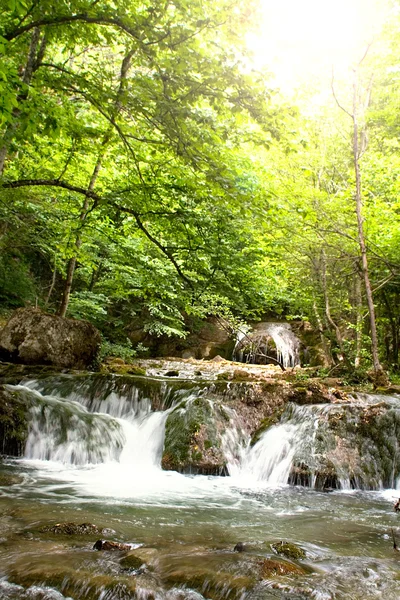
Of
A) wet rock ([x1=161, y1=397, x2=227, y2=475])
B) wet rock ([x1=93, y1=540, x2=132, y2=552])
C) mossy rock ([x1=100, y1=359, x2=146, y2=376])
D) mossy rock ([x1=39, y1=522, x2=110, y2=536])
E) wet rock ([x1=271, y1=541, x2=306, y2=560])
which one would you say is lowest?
mossy rock ([x1=39, y1=522, x2=110, y2=536])

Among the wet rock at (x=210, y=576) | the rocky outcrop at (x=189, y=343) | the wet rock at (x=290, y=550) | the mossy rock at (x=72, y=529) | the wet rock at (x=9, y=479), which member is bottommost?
the wet rock at (x=9, y=479)

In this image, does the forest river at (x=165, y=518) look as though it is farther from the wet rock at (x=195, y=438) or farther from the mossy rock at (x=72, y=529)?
the wet rock at (x=195, y=438)

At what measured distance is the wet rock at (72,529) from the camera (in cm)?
321

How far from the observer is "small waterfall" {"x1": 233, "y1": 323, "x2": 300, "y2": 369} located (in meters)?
16.7

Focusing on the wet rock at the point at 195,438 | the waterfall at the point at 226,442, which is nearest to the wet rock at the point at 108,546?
the waterfall at the point at 226,442

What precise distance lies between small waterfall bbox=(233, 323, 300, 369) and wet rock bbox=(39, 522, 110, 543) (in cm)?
1317

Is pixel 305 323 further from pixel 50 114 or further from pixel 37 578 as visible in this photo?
pixel 37 578

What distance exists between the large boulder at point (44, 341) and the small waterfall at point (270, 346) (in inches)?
276

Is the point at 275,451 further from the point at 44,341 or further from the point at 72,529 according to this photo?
the point at 44,341

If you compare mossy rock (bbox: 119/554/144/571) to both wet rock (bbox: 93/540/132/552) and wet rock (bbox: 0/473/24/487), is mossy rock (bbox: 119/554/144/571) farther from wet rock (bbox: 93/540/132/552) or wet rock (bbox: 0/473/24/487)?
wet rock (bbox: 0/473/24/487)

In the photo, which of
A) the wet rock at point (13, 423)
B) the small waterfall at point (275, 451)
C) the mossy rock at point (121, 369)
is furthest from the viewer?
the mossy rock at point (121, 369)

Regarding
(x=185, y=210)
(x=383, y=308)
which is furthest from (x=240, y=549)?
(x=383, y=308)

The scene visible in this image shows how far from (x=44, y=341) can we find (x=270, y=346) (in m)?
9.37

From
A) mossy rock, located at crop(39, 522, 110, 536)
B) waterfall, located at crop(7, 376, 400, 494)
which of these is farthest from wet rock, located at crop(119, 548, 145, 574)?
waterfall, located at crop(7, 376, 400, 494)
